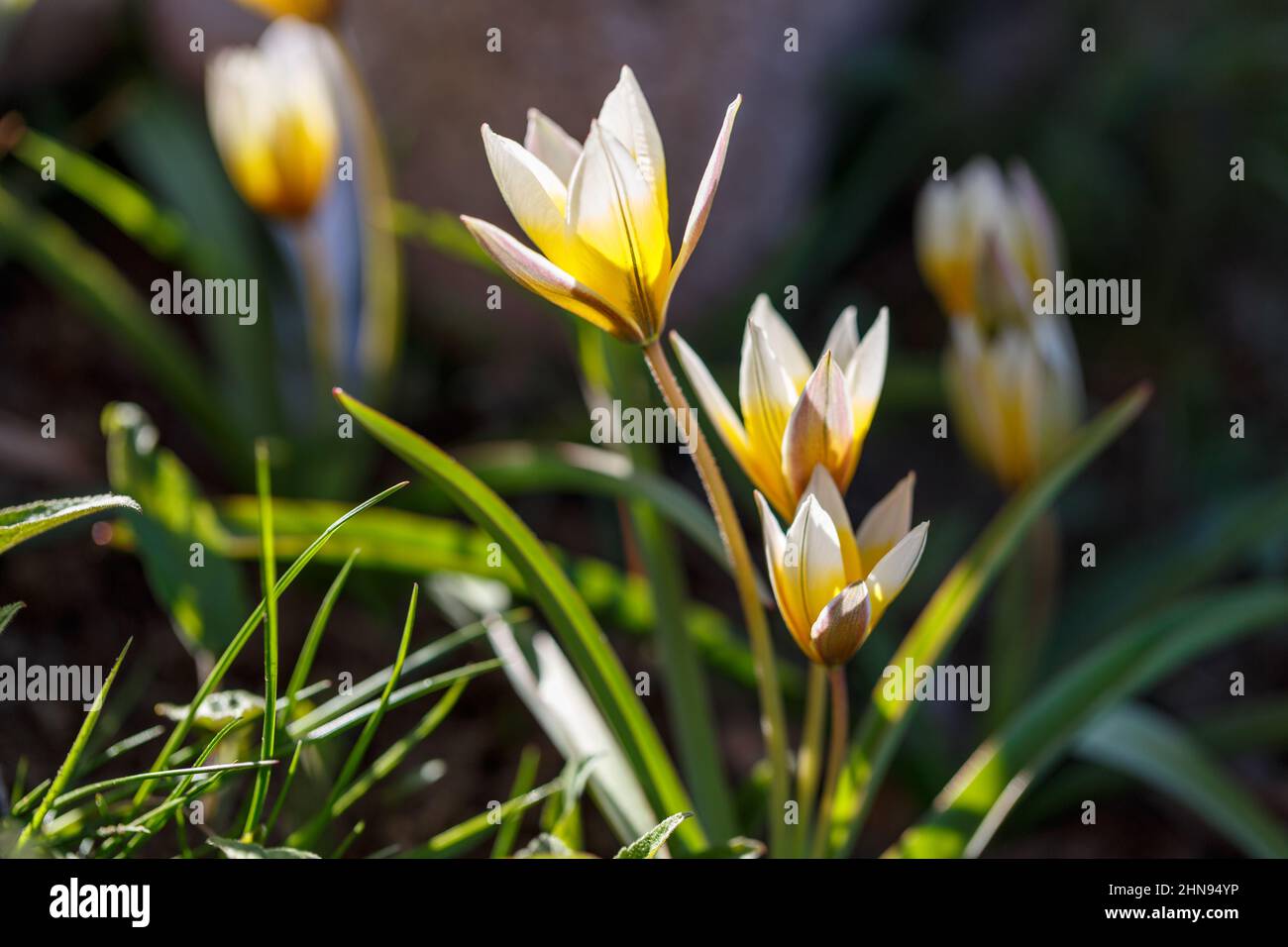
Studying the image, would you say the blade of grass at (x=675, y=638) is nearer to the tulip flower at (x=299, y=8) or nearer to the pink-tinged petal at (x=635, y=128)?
the pink-tinged petal at (x=635, y=128)

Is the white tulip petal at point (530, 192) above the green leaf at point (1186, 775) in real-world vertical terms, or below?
above

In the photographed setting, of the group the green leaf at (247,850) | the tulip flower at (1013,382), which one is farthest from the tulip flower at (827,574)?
the tulip flower at (1013,382)

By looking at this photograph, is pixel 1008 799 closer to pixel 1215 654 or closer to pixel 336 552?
pixel 336 552

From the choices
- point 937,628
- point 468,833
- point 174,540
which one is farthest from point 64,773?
point 937,628

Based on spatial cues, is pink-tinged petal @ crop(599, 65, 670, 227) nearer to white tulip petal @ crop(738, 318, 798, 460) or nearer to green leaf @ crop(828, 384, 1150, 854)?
white tulip petal @ crop(738, 318, 798, 460)

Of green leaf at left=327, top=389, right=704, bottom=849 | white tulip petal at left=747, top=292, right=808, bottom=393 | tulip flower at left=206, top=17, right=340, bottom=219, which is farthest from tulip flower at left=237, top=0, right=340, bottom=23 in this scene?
white tulip petal at left=747, top=292, right=808, bottom=393

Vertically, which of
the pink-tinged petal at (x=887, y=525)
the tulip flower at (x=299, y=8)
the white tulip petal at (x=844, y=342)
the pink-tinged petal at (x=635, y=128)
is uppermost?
the tulip flower at (x=299, y=8)

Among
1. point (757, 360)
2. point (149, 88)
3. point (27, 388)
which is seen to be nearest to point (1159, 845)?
point (757, 360)

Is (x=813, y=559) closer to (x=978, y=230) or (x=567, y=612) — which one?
(x=567, y=612)
